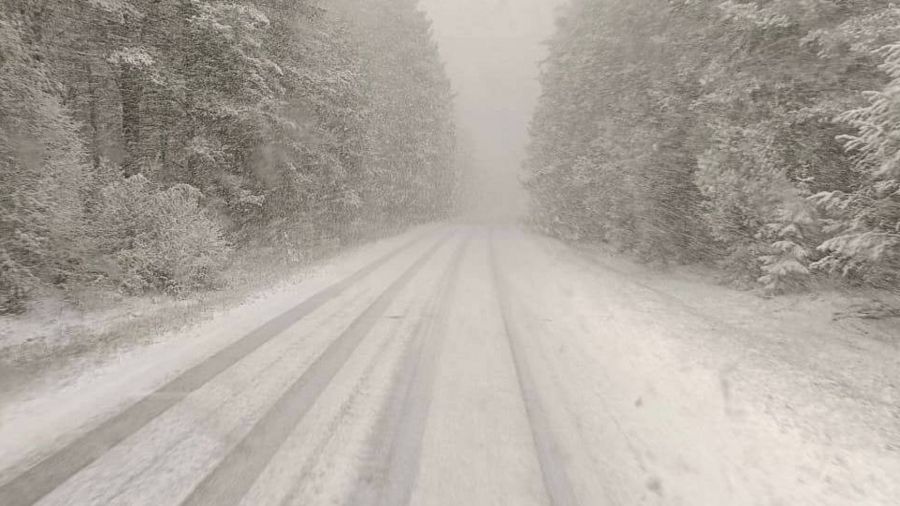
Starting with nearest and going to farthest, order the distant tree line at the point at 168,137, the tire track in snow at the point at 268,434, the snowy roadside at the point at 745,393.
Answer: the tire track in snow at the point at 268,434, the snowy roadside at the point at 745,393, the distant tree line at the point at 168,137

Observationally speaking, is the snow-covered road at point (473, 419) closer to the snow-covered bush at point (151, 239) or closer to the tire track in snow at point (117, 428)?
the tire track in snow at point (117, 428)

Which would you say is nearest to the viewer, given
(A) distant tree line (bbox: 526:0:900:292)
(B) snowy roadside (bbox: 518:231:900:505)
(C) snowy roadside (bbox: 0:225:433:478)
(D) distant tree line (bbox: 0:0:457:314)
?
(B) snowy roadside (bbox: 518:231:900:505)

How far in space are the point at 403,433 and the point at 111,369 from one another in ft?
13.0

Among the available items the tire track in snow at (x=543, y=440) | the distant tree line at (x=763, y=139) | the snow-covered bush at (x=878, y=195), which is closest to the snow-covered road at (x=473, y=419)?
the tire track in snow at (x=543, y=440)

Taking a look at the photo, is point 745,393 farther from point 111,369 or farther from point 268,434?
point 111,369

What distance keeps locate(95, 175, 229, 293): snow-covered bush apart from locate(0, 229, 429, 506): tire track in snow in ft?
12.0

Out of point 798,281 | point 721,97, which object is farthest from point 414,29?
point 798,281

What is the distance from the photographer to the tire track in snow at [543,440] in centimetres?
369

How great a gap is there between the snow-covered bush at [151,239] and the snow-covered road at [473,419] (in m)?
2.81

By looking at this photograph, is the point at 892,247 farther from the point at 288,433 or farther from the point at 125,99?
the point at 125,99

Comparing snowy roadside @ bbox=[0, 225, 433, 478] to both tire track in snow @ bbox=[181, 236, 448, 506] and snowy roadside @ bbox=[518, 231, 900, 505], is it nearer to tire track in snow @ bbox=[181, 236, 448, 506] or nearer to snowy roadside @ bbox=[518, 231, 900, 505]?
tire track in snow @ bbox=[181, 236, 448, 506]

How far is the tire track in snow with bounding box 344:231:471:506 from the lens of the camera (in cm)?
362

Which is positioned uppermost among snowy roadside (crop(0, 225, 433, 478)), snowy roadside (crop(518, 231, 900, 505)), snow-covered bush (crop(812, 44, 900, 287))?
snow-covered bush (crop(812, 44, 900, 287))

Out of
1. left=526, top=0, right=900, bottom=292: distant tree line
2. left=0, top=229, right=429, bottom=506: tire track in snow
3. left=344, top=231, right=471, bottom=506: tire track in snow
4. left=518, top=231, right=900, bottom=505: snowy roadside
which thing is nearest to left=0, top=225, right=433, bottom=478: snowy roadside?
left=0, top=229, right=429, bottom=506: tire track in snow
